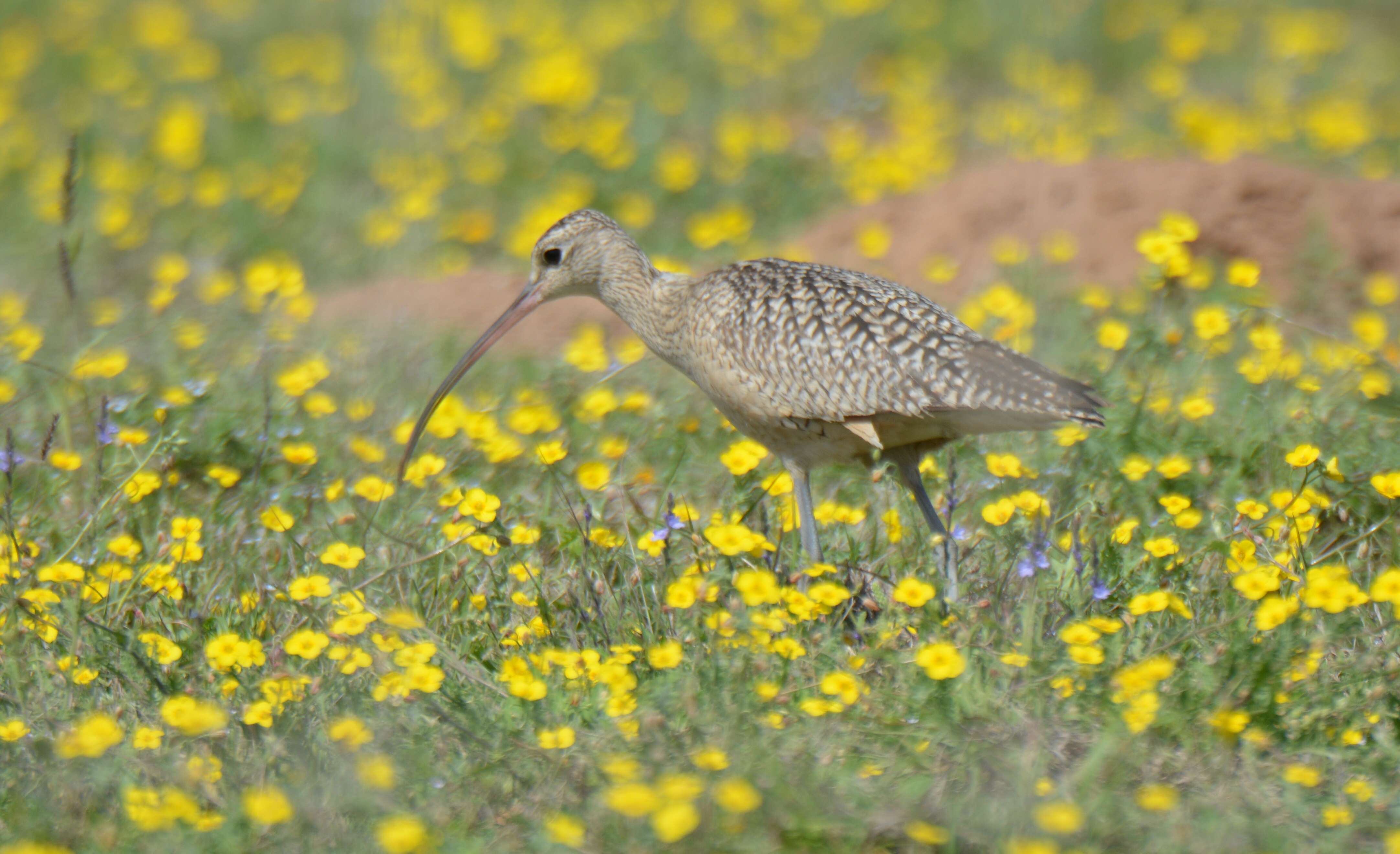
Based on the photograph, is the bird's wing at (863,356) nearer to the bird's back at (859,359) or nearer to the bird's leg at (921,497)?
the bird's back at (859,359)

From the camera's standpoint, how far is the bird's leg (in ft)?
12.3

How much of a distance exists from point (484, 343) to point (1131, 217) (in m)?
3.09

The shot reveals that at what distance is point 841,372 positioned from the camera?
386 cm

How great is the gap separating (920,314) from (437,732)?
1.70 meters

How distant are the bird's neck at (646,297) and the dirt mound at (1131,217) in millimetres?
2145

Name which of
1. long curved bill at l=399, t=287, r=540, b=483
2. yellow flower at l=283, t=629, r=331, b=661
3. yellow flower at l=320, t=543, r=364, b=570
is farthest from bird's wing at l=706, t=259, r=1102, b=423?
yellow flower at l=283, t=629, r=331, b=661

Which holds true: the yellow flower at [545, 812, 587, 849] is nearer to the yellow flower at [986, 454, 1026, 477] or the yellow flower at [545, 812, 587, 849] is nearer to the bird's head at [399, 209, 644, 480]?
the yellow flower at [986, 454, 1026, 477]

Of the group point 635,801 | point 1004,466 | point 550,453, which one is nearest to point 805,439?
point 1004,466

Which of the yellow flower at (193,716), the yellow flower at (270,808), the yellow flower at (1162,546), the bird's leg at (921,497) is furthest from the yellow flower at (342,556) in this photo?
the yellow flower at (1162,546)

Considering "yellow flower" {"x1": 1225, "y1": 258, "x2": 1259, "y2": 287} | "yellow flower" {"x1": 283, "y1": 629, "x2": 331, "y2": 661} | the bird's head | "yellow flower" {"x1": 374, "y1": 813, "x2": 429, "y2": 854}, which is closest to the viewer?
"yellow flower" {"x1": 374, "y1": 813, "x2": 429, "y2": 854}

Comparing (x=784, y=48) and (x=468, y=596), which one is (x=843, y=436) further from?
(x=784, y=48)

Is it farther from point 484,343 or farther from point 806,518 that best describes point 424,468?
point 806,518

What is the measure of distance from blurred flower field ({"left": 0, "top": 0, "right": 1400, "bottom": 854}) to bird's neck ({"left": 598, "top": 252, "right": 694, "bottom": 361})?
0.83 feet

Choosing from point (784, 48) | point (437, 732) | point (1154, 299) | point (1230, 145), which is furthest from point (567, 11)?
point (437, 732)
